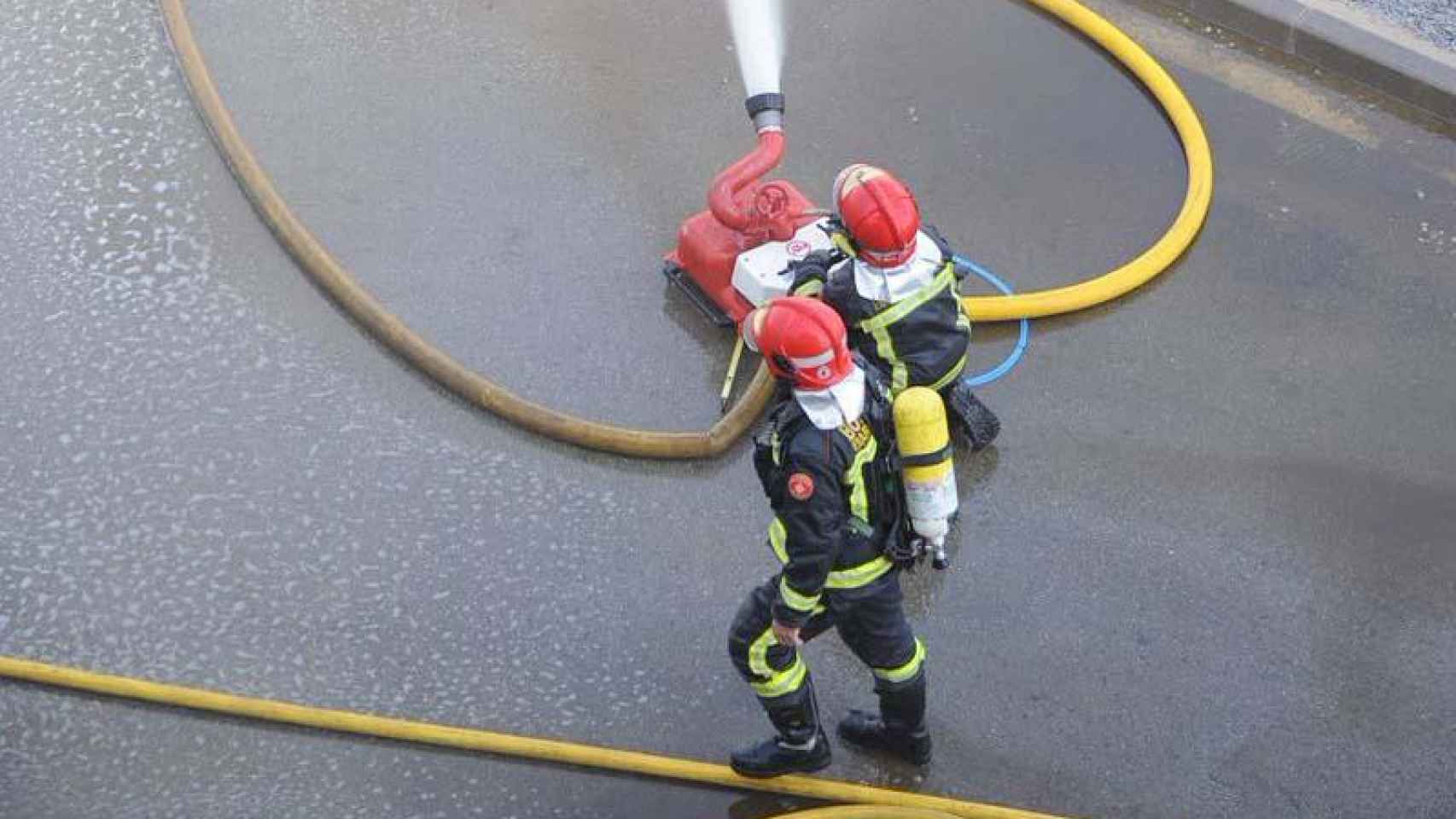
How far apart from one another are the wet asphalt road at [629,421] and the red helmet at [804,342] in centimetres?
142

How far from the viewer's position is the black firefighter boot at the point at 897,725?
4422 mm

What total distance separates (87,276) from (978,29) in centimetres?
426

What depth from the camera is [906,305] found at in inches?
188

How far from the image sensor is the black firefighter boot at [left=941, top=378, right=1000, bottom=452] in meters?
5.50

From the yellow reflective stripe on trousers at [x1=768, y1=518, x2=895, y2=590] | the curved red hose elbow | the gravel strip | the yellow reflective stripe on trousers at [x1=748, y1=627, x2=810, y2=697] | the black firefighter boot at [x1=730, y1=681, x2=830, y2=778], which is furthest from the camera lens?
the gravel strip

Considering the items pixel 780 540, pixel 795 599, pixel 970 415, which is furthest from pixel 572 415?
pixel 795 599

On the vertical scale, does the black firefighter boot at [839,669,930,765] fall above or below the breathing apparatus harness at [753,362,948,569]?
below

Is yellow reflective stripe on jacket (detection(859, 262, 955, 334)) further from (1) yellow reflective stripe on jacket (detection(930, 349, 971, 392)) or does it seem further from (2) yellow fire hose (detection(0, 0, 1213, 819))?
(2) yellow fire hose (detection(0, 0, 1213, 819))

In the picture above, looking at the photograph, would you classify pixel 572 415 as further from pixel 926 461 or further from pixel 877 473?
pixel 926 461

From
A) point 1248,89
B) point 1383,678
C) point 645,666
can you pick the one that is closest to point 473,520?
point 645,666

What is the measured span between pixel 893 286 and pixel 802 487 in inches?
43.7

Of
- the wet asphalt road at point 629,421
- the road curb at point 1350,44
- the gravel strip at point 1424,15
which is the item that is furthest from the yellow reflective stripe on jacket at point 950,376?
the gravel strip at point 1424,15

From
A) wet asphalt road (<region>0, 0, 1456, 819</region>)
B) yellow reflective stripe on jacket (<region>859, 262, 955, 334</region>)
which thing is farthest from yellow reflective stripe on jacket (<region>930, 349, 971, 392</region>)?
wet asphalt road (<region>0, 0, 1456, 819</region>)

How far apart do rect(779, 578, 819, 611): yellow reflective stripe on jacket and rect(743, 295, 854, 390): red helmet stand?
526 mm
